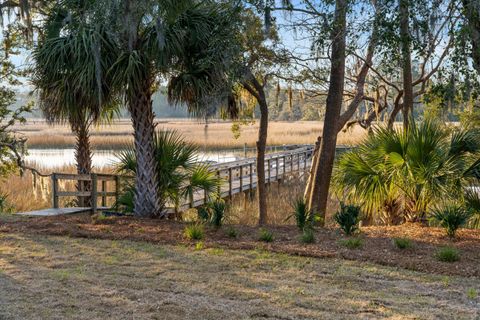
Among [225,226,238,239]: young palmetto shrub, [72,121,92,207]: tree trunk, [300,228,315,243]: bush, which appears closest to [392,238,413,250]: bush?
[300,228,315,243]: bush

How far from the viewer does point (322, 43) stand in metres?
8.70

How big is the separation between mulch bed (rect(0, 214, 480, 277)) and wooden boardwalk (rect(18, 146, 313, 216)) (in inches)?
75.7

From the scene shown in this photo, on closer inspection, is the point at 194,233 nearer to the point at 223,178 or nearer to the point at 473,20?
the point at 473,20

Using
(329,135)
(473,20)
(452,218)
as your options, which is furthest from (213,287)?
(329,135)

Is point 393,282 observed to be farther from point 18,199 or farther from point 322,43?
point 18,199

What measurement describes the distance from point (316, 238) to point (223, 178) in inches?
278

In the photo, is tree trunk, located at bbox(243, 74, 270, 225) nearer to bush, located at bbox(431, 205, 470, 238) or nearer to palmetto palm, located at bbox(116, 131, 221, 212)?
palmetto palm, located at bbox(116, 131, 221, 212)

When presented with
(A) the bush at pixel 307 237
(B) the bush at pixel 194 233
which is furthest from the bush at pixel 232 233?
(A) the bush at pixel 307 237

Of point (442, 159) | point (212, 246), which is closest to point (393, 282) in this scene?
point (212, 246)

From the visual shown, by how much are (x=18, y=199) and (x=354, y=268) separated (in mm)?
14131

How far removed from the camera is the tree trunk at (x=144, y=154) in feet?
35.3

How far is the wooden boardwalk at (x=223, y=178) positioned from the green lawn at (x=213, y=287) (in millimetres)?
4823

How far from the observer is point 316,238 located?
823 cm

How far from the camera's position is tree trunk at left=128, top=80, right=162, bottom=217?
10758 millimetres
